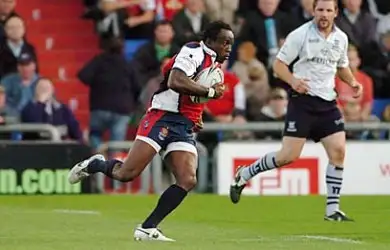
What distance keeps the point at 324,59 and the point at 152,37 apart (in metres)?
8.54

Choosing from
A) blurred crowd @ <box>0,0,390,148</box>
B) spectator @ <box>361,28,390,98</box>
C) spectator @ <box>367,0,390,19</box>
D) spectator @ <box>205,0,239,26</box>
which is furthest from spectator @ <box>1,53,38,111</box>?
spectator @ <box>367,0,390,19</box>

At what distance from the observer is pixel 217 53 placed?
478 inches

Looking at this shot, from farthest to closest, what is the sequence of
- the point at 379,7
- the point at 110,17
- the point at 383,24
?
the point at 379,7 < the point at 383,24 < the point at 110,17

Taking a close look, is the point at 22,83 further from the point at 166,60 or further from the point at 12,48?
the point at 166,60

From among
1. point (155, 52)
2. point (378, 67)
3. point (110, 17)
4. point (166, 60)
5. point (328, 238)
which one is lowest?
point (328, 238)

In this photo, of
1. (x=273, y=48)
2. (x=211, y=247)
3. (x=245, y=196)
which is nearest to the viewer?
(x=211, y=247)

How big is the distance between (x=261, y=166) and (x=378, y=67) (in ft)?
26.4

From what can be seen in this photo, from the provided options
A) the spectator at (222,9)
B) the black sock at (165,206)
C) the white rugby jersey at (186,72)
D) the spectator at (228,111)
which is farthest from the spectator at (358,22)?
the black sock at (165,206)

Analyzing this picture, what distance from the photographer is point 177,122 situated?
1227cm

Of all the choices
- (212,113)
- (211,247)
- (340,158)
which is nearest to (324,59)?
(340,158)

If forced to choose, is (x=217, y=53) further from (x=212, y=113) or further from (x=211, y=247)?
(x=212, y=113)

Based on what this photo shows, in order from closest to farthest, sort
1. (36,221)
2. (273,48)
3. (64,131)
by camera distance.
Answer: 1. (36,221)
2. (64,131)
3. (273,48)

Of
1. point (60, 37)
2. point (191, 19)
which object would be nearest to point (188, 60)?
point (191, 19)

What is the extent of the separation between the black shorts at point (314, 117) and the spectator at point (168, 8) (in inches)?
358
